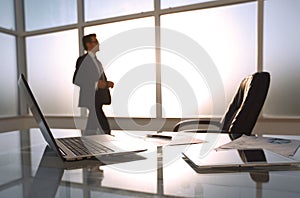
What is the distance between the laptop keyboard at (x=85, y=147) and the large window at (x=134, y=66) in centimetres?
242

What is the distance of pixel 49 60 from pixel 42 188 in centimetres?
423

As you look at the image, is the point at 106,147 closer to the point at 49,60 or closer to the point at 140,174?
the point at 140,174

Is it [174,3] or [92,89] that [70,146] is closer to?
[92,89]

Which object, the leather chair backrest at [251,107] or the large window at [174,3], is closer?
the leather chair backrest at [251,107]

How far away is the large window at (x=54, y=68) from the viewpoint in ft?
13.7

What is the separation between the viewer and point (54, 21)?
14.1 ft

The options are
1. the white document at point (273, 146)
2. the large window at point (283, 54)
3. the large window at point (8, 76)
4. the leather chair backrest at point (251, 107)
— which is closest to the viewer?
the white document at point (273, 146)

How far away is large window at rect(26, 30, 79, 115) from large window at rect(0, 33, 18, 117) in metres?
0.26

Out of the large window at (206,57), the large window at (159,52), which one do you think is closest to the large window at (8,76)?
the large window at (159,52)

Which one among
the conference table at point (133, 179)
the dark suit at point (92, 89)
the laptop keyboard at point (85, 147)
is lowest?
the conference table at point (133, 179)

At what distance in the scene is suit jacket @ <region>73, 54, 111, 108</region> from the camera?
8.66ft

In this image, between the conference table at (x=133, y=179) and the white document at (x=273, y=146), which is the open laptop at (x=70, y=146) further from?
the white document at (x=273, y=146)

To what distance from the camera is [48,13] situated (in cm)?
432

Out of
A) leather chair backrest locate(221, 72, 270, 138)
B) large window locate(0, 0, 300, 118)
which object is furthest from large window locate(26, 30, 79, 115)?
leather chair backrest locate(221, 72, 270, 138)
